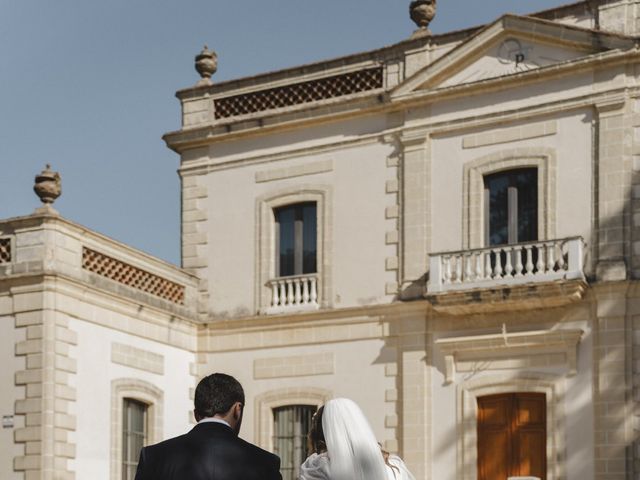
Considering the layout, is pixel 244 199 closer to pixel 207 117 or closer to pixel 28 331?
pixel 207 117

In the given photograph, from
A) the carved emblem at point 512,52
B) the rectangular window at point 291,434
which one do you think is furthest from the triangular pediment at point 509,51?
the rectangular window at point 291,434

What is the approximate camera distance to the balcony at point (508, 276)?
58.2ft

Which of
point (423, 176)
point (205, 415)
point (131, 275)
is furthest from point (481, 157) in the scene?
point (205, 415)

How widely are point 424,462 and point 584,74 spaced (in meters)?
6.10

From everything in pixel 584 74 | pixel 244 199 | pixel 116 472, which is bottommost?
pixel 116 472

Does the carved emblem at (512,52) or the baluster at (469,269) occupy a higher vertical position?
the carved emblem at (512,52)

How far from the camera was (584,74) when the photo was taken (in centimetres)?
1834

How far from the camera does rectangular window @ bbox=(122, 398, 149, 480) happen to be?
18812 millimetres

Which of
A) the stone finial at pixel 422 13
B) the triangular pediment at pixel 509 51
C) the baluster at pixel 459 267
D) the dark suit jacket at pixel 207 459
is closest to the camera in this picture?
the dark suit jacket at pixel 207 459

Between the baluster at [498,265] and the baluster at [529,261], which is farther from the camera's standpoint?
the baluster at [498,265]

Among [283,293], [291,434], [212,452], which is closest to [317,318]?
[283,293]

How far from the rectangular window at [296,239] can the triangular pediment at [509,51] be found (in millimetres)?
2507

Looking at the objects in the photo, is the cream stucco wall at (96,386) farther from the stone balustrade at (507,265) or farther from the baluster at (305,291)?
the stone balustrade at (507,265)

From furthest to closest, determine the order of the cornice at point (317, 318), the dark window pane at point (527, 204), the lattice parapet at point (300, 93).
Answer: the lattice parapet at point (300, 93) → the cornice at point (317, 318) → the dark window pane at point (527, 204)
